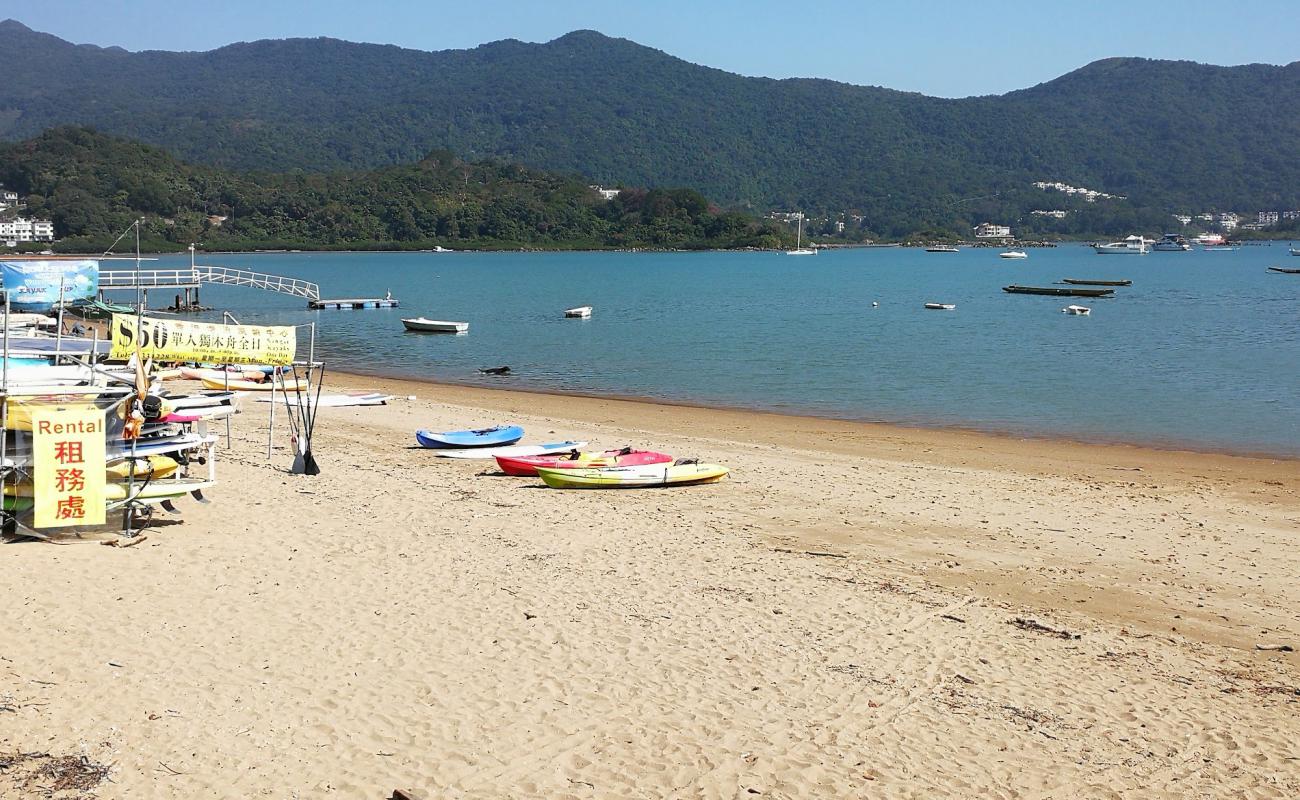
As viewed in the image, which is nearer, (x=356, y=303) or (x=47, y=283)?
(x=47, y=283)

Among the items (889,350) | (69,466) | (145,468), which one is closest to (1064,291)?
(889,350)

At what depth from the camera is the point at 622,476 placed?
16141mm

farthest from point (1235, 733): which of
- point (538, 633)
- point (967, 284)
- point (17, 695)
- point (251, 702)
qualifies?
point (967, 284)

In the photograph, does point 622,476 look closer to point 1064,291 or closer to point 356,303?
point 356,303

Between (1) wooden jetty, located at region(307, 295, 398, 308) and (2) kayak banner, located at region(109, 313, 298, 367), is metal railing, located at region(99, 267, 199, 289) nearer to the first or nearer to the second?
(1) wooden jetty, located at region(307, 295, 398, 308)

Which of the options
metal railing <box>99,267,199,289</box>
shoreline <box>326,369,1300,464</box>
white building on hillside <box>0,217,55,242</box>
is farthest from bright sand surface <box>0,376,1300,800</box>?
white building on hillside <box>0,217,55,242</box>

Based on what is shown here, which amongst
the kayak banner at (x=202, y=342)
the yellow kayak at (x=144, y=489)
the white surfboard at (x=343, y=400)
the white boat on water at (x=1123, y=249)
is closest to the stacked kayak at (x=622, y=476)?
the kayak banner at (x=202, y=342)

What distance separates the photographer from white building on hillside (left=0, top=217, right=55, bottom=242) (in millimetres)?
149500

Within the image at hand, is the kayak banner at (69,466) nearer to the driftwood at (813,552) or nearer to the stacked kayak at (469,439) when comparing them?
the driftwood at (813,552)

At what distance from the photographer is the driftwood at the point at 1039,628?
10.1 meters

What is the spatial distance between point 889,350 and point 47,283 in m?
28.0

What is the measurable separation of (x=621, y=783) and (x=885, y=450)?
15.1 m

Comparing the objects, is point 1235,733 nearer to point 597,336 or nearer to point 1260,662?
point 1260,662

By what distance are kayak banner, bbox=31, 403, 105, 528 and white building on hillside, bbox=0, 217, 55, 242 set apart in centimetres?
15653
